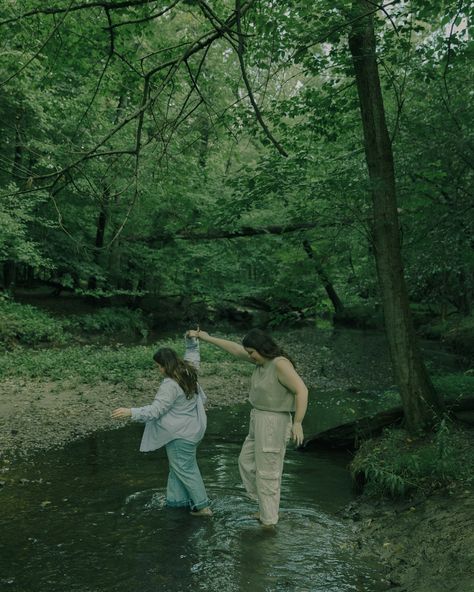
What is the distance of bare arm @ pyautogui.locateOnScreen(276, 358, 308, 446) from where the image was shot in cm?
523

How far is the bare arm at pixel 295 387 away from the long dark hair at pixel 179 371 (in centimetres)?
98

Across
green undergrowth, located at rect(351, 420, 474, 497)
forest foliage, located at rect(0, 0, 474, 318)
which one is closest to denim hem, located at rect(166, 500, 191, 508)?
green undergrowth, located at rect(351, 420, 474, 497)

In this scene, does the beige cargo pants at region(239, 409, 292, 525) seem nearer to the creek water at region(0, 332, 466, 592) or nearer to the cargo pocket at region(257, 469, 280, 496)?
the cargo pocket at region(257, 469, 280, 496)

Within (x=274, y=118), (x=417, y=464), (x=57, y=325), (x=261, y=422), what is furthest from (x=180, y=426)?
(x=57, y=325)

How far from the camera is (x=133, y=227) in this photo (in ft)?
85.0

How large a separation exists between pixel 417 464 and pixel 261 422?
77.0 inches

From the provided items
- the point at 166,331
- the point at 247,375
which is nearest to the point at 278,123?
the point at 247,375

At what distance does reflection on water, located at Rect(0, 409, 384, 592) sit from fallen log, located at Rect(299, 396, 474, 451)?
0.66m

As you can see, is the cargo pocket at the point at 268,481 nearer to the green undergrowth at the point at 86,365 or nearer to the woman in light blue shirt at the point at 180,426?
the woman in light blue shirt at the point at 180,426

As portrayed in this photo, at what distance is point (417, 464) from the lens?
6172 millimetres

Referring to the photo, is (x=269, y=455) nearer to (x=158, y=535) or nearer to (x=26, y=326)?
(x=158, y=535)

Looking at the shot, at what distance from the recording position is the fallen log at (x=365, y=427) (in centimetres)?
785

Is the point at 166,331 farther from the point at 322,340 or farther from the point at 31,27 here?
the point at 31,27

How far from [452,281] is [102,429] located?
8764 millimetres
